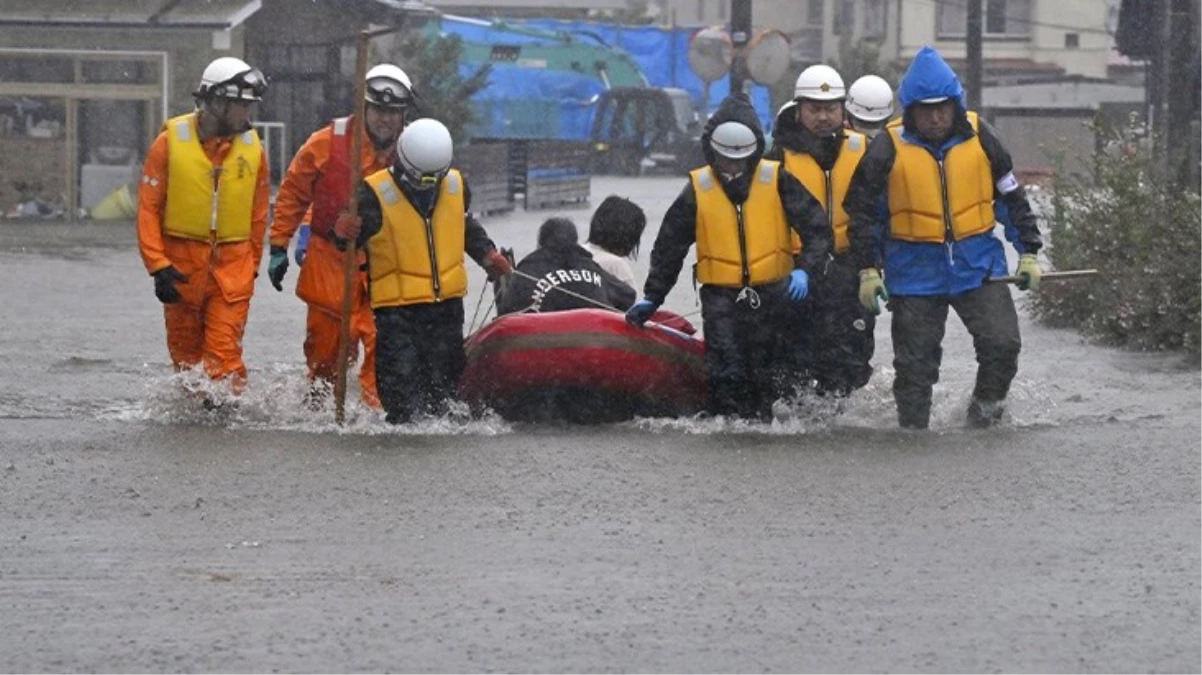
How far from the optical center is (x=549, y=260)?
12148 mm

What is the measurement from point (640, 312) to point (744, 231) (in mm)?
582

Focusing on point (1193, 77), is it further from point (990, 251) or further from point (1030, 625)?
point (1030, 625)

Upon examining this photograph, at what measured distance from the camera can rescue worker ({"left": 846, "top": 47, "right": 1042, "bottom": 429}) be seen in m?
11.2

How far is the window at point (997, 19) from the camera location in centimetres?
6112

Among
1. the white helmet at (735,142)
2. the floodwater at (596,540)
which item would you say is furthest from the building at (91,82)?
the white helmet at (735,142)

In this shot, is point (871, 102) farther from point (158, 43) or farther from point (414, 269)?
point (158, 43)

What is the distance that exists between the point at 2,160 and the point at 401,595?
83.6 ft

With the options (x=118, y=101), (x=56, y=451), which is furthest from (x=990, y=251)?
(x=118, y=101)

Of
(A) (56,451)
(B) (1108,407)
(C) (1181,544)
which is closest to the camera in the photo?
(C) (1181,544)

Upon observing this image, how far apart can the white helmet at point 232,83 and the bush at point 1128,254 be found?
600 cm

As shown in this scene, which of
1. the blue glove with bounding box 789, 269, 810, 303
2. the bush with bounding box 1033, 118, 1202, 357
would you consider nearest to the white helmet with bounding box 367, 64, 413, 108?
the blue glove with bounding box 789, 269, 810, 303

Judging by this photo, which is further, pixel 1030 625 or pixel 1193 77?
pixel 1193 77

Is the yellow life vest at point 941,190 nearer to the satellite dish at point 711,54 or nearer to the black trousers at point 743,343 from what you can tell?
the black trousers at point 743,343

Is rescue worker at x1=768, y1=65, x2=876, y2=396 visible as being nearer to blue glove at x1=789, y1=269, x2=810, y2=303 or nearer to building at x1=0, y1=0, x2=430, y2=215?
blue glove at x1=789, y1=269, x2=810, y2=303
